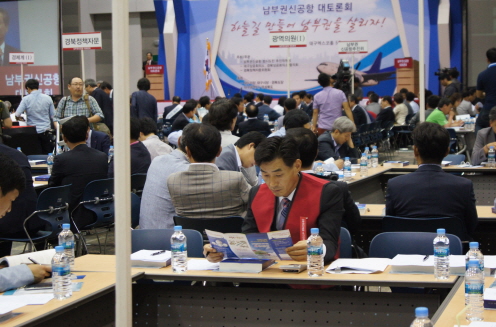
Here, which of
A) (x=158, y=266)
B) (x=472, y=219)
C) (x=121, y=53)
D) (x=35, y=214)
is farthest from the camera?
(x=35, y=214)

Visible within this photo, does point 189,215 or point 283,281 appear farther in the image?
point 189,215

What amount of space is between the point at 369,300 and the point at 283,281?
13.9 inches

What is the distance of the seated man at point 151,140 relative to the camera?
21.2ft

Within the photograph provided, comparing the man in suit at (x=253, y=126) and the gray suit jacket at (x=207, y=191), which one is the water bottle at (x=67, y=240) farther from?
the man in suit at (x=253, y=126)

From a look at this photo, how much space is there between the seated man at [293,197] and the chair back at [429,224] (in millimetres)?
674

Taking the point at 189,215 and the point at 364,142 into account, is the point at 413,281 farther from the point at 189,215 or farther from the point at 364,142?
the point at 364,142

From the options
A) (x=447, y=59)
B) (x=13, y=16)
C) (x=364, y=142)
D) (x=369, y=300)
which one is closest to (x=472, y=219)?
(x=369, y=300)

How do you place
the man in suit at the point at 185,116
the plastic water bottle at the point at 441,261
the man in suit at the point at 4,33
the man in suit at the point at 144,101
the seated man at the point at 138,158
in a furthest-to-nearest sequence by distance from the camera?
the man in suit at the point at 4,33, the man in suit at the point at 144,101, the man in suit at the point at 185,116, the seated man at the point at 138,158, the plastic water bottle at the point at 441,261

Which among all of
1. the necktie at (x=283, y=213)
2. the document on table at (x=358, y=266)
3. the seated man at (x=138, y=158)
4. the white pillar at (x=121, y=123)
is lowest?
the document on table at (x=358, y=266)

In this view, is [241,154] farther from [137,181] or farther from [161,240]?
[137,181]

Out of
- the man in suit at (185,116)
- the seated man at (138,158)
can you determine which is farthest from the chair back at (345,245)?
the man in suit at (185,116)

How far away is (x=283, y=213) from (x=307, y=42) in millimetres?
14965

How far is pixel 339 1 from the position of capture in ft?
56.3

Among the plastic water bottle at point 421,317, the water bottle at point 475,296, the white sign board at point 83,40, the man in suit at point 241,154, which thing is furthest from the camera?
the white sign board at point 83,40
